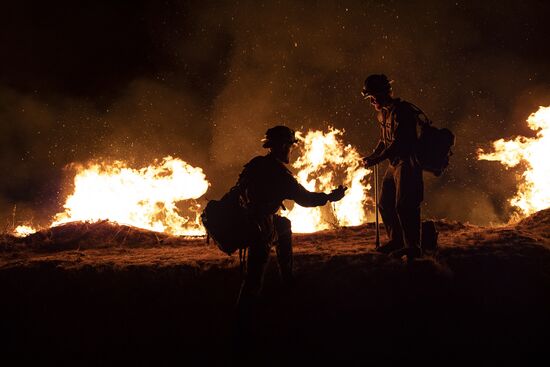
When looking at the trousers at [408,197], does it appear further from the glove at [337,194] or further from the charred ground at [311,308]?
the glove at [337,194]

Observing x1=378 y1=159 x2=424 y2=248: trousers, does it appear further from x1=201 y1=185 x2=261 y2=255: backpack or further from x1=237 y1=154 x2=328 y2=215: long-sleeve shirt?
x1=201 y1=185 x2=261 y2=255: backpack

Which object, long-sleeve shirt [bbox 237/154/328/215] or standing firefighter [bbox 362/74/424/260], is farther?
standing firefighter [bbox 362/74/424/260]

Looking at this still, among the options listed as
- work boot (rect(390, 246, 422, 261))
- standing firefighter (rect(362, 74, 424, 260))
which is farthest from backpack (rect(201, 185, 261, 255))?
standing firefighter (rect(362, 74, 424, 260))

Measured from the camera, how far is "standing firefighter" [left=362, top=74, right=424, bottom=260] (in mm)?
5207

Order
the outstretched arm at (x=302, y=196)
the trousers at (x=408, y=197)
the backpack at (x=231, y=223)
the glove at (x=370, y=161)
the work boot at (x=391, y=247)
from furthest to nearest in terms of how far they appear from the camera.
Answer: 1. the work boot at (x=391, y=247)
2. the glove at (x=370, y=161)
3. the trousers at (x=408, y=197)
4. the outstretched arm at (x=302, y=196)
5. the backpack at (x=231, y=223)

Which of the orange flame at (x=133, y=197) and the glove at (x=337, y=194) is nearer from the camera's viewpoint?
the glove at (x=337, y=194)

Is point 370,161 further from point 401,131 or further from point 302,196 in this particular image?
point 302,196

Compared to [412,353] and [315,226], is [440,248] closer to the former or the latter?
[412,353]

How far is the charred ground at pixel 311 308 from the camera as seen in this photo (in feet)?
13.1

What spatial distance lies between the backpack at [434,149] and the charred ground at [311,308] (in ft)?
4.47

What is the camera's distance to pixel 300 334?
14.3ft

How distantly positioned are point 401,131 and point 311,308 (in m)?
2.94

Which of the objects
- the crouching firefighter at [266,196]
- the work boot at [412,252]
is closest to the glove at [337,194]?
the crouching firefighter at [266,196]

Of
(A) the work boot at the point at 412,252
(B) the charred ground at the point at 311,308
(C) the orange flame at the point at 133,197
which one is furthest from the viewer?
(C) the orange flame at the point at 133,197
